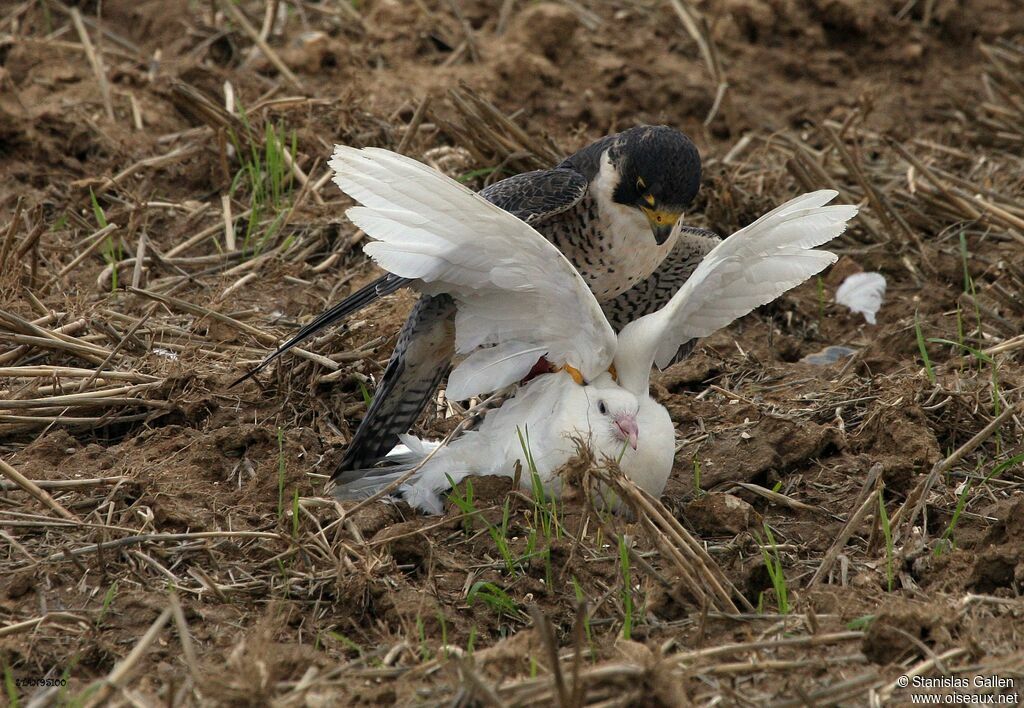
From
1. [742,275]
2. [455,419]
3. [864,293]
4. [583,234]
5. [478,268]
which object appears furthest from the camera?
[864,293]

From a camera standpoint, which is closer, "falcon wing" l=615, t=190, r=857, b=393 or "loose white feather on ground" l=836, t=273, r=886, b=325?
"falcon wing" l=615, t=190, r=857, b=393

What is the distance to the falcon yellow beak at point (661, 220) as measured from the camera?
14.9 feet

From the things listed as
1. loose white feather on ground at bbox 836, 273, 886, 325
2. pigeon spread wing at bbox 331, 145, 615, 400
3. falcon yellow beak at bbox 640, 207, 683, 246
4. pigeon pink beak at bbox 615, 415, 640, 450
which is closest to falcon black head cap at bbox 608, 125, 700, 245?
falcon yellow beak at bbox 640, 207, 683, 246

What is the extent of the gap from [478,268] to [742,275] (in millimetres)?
866

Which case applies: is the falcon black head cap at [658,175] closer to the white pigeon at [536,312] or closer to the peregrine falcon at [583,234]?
the peregrine falcon at [583,234]

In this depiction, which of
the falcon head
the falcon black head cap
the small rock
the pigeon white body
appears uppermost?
the falcon black head cap

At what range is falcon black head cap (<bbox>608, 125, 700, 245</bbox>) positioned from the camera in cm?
449

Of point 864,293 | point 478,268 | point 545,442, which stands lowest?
point 864,293

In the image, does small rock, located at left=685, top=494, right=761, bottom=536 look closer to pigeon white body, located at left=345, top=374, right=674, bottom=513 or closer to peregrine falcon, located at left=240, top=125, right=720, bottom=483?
pigeon white body, located at left=345, top=374, right=674, bottom=513

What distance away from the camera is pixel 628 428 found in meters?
3.91

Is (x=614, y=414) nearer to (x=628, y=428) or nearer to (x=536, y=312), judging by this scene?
(x=628, y=428)

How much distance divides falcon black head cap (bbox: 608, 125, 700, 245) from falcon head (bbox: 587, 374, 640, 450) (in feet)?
2.52

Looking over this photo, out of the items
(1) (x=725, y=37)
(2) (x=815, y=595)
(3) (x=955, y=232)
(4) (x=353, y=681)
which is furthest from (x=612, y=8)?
(4) (x=353, y=681)

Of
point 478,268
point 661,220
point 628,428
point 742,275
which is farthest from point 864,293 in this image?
point 478,268
